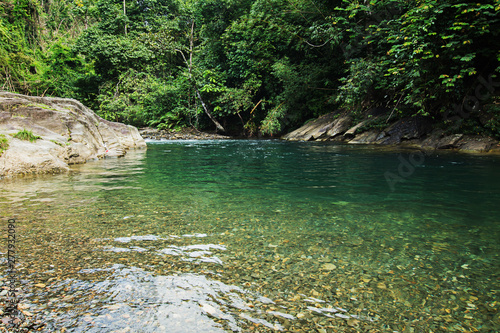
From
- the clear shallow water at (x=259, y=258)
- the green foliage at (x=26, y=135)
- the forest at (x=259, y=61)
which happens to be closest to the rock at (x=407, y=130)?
the forest at (x=259, y=61)

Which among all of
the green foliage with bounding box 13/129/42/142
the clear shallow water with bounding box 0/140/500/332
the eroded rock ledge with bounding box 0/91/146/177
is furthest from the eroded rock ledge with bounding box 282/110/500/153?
the green foliage with bounding box 13/129/42/142

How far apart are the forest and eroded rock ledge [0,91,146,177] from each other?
9.63 m

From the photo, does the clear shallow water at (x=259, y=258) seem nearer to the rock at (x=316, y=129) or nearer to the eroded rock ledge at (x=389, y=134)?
the eroded rock ledge at (x=389, y=134)

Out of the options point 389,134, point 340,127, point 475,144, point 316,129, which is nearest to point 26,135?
point 389,134

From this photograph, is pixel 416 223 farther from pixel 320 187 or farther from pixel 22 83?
pixel 22 83

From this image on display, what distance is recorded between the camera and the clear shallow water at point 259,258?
6.70 ft

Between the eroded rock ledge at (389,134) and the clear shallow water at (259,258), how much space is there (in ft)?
25.1

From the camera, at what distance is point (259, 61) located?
960 inches

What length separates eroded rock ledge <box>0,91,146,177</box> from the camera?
25.0 feet

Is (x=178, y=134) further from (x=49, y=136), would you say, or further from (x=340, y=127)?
(x=49, y=136)

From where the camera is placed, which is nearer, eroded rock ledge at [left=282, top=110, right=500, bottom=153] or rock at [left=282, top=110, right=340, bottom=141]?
eroded rock ledge at [left=282, top=110, right=500, bottom=153]

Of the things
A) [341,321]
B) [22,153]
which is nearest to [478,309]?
[341,321]

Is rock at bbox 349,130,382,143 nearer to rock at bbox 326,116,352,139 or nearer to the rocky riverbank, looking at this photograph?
rock at bbox 326,116,352,139

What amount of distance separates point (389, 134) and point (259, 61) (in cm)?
1284
